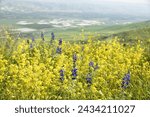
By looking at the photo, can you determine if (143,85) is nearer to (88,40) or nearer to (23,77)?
(23,77)

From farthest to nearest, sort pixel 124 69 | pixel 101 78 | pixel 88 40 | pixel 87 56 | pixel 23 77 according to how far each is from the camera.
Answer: pixel 88 40, pixel 87 56, pixel 124 69, pixel 101 78, pixel 23 77

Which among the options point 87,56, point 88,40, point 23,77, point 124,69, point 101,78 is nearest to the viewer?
point 23,77

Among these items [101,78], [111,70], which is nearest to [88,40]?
[111,70]

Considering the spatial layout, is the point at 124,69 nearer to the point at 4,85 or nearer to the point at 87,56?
the point at 87,56

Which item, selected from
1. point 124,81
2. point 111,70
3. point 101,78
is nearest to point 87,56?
point 111,70

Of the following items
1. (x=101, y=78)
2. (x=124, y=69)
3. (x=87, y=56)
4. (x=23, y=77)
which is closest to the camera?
(x=23, y=77)

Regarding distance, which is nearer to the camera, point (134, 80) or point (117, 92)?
point (117, 92)
